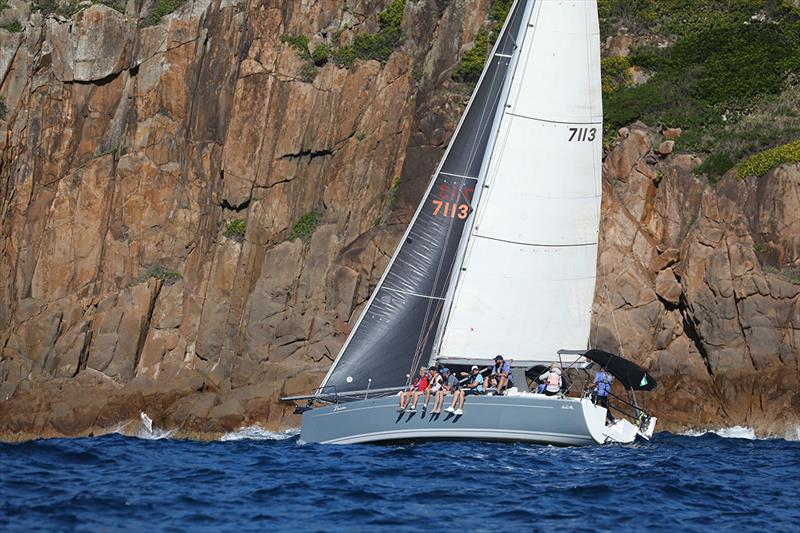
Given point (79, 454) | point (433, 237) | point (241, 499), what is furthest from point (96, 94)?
point (241, 499)

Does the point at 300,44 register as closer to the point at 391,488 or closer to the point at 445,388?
the point at 445,388

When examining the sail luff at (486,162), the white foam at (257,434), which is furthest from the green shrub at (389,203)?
the sail luff at (486,162)

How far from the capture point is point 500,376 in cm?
2514

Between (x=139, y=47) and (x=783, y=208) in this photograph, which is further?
(x=139, y=47)

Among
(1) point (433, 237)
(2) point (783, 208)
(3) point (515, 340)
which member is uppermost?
(2) point (783, 208)

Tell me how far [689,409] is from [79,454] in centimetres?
1615

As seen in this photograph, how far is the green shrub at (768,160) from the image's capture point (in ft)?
110

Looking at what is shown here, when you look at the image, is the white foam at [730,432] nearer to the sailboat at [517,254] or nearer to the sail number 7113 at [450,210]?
the sailboat at [517,254]

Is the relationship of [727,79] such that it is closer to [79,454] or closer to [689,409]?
[689,409]

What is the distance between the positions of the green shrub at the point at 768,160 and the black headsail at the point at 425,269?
10.9 m

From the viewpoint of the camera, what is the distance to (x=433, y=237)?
26375 millimetres

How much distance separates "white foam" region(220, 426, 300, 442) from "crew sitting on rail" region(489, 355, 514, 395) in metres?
5.97

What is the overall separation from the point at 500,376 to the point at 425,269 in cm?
298

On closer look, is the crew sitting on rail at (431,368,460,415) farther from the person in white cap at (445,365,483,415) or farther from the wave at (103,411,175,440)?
the wave at (103,411,175,440)
